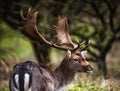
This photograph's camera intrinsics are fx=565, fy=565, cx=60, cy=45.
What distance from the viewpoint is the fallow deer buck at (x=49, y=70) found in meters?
9.91

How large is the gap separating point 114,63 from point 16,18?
449cm

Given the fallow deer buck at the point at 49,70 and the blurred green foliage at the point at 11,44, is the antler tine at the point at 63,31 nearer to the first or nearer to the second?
the fallow deer buck at the point at 49,70

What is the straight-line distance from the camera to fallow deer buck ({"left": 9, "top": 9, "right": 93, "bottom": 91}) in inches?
390

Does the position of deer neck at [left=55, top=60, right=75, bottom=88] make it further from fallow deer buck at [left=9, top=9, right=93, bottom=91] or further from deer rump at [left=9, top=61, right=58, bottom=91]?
deer rump at [left=9, top=61, right=58, bottom=91]

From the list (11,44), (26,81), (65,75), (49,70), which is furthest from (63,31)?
(11,44)

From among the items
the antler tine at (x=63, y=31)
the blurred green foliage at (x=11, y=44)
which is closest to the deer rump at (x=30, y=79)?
the antler tine at (x=63, y=31)

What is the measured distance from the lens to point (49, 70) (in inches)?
426

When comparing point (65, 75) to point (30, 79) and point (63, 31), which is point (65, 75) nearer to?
point (63, 31)

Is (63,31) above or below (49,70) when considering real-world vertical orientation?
above

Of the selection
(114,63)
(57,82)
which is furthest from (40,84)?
(114,63)

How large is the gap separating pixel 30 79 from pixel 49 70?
0.97 m


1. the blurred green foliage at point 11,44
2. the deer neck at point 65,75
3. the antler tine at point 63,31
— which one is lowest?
the blurred green foliage at point 11,44

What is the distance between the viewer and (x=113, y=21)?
1681cm

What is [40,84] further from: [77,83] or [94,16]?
[94,16]
